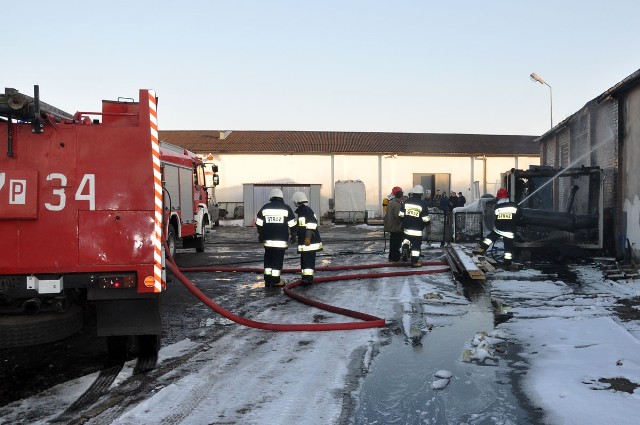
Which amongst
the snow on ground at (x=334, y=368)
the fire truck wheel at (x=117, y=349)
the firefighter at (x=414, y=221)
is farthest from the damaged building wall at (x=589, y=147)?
the fire truck wheel at (x=117, y=349)

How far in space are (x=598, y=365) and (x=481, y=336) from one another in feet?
4.26

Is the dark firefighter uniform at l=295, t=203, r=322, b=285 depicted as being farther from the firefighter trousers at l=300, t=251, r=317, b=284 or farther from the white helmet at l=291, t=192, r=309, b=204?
the white helmet at l=291, t=192, r=309, b=204

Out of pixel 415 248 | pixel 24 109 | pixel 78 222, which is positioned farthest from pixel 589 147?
pixel 24 109

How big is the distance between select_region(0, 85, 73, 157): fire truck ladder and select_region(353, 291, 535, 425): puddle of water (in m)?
3.23

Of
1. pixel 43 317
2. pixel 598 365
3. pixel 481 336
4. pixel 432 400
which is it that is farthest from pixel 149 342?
pixel 598 365

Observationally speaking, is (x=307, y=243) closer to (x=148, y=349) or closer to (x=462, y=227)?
(x=148, y=349)

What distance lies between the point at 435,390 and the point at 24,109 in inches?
148

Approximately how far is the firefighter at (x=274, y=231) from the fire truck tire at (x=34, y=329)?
5078 mm

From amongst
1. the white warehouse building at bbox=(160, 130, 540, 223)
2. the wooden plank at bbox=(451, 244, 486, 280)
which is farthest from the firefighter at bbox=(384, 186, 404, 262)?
the white warehouse building at bbox=(160, 130, 540, 223)

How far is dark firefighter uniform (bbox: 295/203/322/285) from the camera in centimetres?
980

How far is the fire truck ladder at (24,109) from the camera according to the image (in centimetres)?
412

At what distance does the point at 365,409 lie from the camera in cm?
400

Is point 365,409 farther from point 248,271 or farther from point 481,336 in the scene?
point 248,271

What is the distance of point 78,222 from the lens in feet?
14.9
